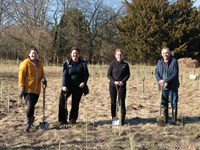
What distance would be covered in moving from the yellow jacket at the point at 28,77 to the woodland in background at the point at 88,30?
19755 mm

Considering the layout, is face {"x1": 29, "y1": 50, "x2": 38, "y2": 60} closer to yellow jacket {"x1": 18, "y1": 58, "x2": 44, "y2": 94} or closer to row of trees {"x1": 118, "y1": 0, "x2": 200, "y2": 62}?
yellow jacket {"x1": 18, "y1": 58, "x2": 44, "y2": 94}

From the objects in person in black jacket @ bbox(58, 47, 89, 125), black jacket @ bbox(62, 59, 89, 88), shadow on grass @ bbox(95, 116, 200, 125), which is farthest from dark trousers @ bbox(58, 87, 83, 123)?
shadow on grass @ bbox(95, 116, 200, 125)

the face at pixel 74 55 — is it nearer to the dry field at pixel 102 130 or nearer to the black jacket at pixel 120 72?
the black jacket at pixel 120 72

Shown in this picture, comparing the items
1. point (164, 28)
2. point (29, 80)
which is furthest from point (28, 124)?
point (164, 28)

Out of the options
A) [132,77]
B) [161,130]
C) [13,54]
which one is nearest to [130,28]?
[13,54]

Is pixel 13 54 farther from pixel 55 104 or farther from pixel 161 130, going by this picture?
pixel 161 130

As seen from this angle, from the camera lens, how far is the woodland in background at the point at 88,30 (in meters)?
24.7

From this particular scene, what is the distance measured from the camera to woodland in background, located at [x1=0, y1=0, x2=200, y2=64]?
971 inches

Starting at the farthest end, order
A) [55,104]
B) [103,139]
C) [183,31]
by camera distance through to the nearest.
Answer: [183,31] < [55,104] < [103,139]

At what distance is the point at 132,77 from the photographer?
13641 millimetres

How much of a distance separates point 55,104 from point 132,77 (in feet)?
21.5

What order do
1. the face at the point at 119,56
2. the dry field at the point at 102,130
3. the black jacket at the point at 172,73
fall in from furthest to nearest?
the black jacket at the point at 172,73 < the face at the point at 119,56 < the dry field at the point at 102,130

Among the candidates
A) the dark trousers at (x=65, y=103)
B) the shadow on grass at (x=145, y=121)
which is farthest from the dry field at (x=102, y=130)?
the dark trousers at (x=65, y=103)

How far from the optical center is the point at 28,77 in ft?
17.3
